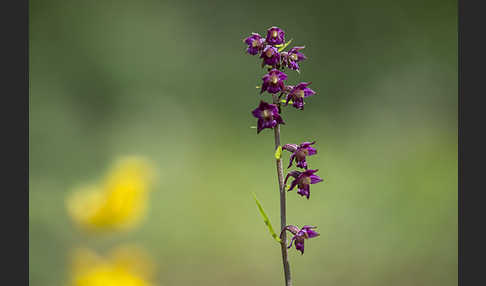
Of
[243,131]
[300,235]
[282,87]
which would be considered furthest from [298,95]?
[243,131]

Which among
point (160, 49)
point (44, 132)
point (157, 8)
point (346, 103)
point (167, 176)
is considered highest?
point (157, 8)

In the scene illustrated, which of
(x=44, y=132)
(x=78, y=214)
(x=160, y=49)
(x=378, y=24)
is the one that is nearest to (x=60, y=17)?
(x=160, y=49)

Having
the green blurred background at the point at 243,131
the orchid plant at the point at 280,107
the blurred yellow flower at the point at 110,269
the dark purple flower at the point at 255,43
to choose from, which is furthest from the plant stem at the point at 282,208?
the green blurred background at the point at 243,131

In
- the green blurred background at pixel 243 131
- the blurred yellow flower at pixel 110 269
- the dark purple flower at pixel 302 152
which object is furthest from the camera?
the green blurred background at pixel 243 131

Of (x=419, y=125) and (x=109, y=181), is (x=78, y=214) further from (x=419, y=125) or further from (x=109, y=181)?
(x=419, y=125)

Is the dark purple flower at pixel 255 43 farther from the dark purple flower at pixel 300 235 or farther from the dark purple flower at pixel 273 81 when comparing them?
the dark purple flower at pixel 300 235

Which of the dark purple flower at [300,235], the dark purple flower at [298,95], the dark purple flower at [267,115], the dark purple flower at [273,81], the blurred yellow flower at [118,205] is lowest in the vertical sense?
the dark purple flower at [300,235]

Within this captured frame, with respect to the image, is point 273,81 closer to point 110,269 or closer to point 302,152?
point 302,152
